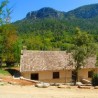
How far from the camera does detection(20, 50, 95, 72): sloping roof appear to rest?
37312 mm

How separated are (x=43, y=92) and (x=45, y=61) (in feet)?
73.7

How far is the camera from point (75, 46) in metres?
32.4

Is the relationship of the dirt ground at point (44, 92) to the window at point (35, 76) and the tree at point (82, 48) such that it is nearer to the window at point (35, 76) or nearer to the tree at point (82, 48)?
the tree at point (82, 48)

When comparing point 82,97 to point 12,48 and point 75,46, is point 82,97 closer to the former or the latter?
point 75,46

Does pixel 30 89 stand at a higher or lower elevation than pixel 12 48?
lower

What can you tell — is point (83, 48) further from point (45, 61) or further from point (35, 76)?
point (35, 76)

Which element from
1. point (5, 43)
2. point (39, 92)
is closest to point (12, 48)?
point (5, 43)

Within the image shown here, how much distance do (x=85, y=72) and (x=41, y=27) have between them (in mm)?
126434

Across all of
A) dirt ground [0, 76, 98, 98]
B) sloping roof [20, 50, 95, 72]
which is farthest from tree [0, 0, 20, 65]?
dirt ground [0, 76, 98, 98]

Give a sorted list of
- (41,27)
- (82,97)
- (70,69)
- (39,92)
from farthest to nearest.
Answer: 1. (41,27)
2. (70,69)
3. (39,92)
4. (82,97)

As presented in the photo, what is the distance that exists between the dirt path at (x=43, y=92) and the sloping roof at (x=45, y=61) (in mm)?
18066

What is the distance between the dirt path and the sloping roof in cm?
1807

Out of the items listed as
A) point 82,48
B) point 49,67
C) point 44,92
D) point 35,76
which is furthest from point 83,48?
point 44,92

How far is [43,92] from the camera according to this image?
16.8m
